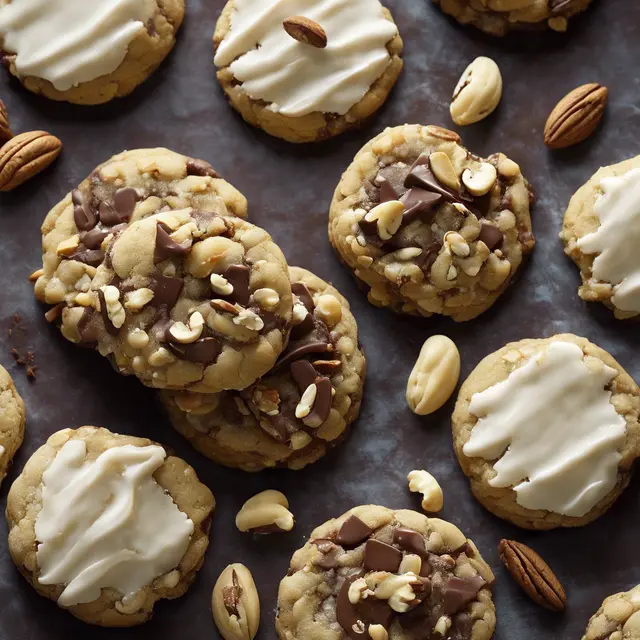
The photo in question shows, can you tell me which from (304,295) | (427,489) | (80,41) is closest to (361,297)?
(304,295)

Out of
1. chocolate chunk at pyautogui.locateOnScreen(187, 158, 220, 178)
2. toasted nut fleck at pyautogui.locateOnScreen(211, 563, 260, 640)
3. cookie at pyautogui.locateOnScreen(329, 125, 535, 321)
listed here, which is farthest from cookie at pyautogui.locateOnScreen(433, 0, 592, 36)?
toasted nut fleck at pyautogui.locateOnScreen(211, 563, 260, 640)

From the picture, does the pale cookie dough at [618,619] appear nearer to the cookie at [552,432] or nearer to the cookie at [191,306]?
A: the cookie at [552,432]

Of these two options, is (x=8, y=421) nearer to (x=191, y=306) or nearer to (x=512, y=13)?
(x=191, y=306)

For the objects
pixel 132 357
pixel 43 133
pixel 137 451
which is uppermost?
pixel 43 133

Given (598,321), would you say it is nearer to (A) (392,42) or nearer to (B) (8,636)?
(A) (392,42)

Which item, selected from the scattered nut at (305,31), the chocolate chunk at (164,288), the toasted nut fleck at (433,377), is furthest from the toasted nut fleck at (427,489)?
the scattered nut at (305,31)

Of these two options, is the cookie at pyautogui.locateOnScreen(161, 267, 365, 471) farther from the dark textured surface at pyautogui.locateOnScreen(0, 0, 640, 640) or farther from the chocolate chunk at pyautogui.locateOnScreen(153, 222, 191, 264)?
the chocolate chunk at pyautogui.locateOnScreen(153, 222, 191, 264)

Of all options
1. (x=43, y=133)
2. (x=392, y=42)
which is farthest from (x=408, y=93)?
(x=43, y=133)
